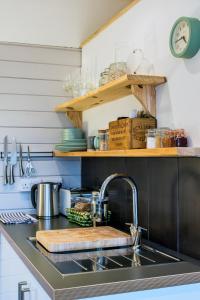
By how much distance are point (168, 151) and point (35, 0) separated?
1980mm

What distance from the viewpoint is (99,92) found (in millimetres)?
2303

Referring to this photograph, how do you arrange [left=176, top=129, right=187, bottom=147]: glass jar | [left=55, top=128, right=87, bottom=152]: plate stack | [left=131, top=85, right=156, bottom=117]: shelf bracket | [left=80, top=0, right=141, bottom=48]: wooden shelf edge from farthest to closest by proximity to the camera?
1. [left=55, top=128, right=87, bottom=152]: plate stack
2. [left=80, top=0, right=141, bottom=48]: wooden shelf edge
3. [left=131, top=85, right=156, bottom=117]: shelf bracket
4. [left=176, top=129, right=187, bottom=147]: glass jar

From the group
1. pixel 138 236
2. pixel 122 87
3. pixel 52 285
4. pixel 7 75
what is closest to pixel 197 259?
pixel 138 236

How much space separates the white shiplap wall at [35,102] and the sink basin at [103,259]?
3.95 feet

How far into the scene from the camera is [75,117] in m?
3.22

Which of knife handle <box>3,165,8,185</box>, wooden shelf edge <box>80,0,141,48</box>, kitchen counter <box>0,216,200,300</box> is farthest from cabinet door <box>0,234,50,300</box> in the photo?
wooden shelf edge <box>80,0,141,48</box>

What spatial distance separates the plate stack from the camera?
9.59ft

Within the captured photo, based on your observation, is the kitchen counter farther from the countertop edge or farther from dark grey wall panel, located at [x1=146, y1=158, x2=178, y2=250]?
dark grey wall panel, located at [x1=146, y1=158, x2=178, y2=250]

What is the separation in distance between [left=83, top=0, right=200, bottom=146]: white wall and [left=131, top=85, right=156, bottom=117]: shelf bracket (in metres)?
0.03

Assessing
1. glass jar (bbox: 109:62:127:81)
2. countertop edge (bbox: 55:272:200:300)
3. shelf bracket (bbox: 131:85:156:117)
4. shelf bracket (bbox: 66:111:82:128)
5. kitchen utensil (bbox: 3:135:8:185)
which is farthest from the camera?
shelf bracket (bbox: 66:111:82:128)

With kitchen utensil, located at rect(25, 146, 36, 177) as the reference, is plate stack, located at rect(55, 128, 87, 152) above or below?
above

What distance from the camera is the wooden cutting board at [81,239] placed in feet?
6.38

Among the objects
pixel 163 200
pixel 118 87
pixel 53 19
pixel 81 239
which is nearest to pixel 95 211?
pixel 81 239

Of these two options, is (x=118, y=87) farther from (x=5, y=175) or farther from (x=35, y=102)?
(x=5, y=175)
